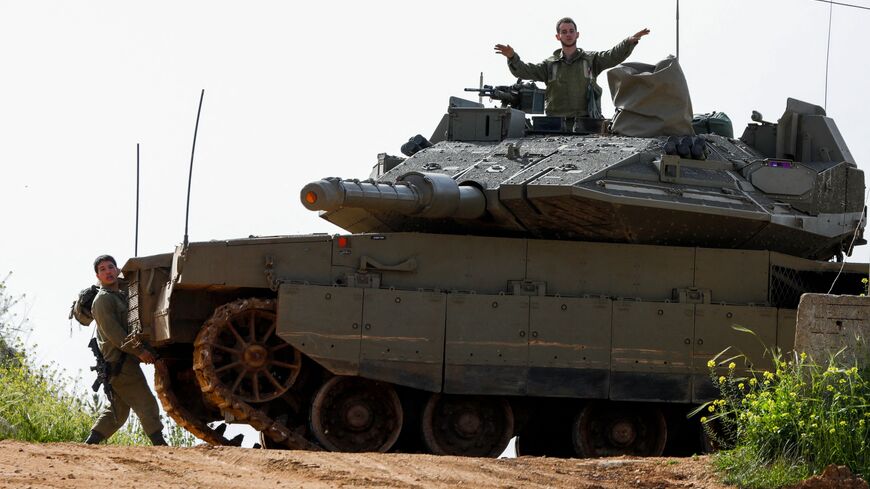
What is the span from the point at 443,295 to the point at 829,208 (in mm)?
4617

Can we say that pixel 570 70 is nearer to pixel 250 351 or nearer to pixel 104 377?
pixel 250 351

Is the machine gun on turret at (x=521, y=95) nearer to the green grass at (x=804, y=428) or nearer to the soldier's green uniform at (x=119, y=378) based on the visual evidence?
the soldier's green uniform at (x=119, y=378)

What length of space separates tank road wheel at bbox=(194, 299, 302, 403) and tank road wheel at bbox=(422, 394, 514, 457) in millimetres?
1541

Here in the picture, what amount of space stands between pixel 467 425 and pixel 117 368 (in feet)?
11.5

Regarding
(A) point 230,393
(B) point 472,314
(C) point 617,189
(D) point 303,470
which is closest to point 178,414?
(A) point 230,393

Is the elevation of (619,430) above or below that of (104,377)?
below

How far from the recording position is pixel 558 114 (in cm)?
1734

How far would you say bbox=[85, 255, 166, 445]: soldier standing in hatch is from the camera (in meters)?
13.9

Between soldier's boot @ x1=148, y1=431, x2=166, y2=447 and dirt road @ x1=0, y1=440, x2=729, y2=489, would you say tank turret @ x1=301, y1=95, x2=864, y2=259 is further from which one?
dirt road @ x1=0, y1=440, x2=729, y2=489

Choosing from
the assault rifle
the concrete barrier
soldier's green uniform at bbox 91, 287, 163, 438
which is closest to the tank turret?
soldier's green uniform at bbox 91, 287, 163, 438

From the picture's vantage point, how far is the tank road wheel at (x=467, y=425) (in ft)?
46.8

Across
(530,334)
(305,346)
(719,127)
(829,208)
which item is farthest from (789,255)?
(305,346)

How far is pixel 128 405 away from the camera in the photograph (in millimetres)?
14000

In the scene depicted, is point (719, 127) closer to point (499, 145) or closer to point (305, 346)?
point (499, 145)
